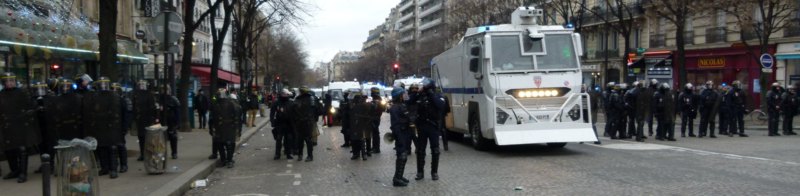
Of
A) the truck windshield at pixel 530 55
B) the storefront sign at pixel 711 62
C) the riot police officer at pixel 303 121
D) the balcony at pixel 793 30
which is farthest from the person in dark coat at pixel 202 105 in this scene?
the storefront sign at pixel 711 62

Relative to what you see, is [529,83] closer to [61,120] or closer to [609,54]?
[61,120]

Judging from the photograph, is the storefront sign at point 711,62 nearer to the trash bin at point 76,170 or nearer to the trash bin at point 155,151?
the trash bin at point 155,151

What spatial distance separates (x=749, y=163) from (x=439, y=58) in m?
9.04

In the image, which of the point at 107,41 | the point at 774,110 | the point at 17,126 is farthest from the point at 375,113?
the point at 774,110

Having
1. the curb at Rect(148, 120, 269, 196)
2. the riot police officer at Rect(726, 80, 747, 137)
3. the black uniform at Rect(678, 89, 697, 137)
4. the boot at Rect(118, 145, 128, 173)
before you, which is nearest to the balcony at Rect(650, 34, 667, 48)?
the riot police officer at Rect(726, 80, 747, 137)

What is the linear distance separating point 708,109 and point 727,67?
18.1 meters

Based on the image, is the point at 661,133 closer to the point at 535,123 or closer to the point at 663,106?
the point at 663,106

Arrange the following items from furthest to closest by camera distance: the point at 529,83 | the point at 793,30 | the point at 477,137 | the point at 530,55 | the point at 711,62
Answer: the point at 711,62 < the point at 793,30 < the point at 477,137 < the point at 530,55 < the point at 529,83

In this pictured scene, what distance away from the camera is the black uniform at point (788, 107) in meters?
19.2

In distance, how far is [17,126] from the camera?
9805mm

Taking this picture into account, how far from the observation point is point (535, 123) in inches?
530

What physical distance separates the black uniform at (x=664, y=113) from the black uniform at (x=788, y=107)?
13.5ft

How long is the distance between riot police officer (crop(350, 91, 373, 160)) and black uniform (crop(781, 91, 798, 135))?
1192cm

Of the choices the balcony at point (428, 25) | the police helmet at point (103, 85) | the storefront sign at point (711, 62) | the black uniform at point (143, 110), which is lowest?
the black uniform at point (143, 110)
